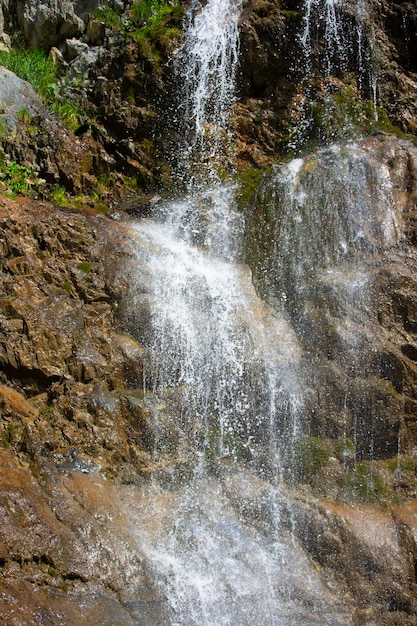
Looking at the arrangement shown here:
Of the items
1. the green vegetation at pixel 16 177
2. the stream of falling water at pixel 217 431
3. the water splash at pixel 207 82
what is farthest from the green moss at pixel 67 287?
the water splash at pixel 207 82

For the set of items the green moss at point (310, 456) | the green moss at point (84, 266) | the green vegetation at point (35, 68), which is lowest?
the green moss at point (310, 456)

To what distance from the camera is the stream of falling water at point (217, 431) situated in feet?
19.2

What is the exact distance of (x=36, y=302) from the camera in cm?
701

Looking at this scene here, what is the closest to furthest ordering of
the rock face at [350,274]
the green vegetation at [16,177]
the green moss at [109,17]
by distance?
1. the rock face at [350,274]
2. the green vegetation at [16,177]
3. the green moss at [109,17]

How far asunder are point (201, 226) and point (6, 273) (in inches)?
116

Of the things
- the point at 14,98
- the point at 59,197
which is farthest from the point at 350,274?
the point at 14,98

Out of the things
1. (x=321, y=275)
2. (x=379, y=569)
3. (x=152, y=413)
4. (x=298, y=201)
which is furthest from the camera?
(x=298, y=201)

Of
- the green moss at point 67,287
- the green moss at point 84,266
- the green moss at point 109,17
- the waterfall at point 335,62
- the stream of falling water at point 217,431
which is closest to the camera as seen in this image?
the stream of falling water at point 217,431

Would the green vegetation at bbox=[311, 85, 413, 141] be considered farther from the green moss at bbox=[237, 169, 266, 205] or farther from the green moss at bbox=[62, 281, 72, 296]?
the green moss at bbox=[62, 281, 72, 296]

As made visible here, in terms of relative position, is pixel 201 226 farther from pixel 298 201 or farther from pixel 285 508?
pixel 285 508

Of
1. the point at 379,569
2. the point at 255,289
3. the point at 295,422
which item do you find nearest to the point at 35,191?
the point at 255,289

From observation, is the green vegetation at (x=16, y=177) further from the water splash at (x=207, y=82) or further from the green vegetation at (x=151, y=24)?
the green vegetation at (x=151, y=24)

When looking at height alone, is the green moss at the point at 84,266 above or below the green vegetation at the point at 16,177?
below

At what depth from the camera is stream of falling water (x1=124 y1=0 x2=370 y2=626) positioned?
585 centimetres
